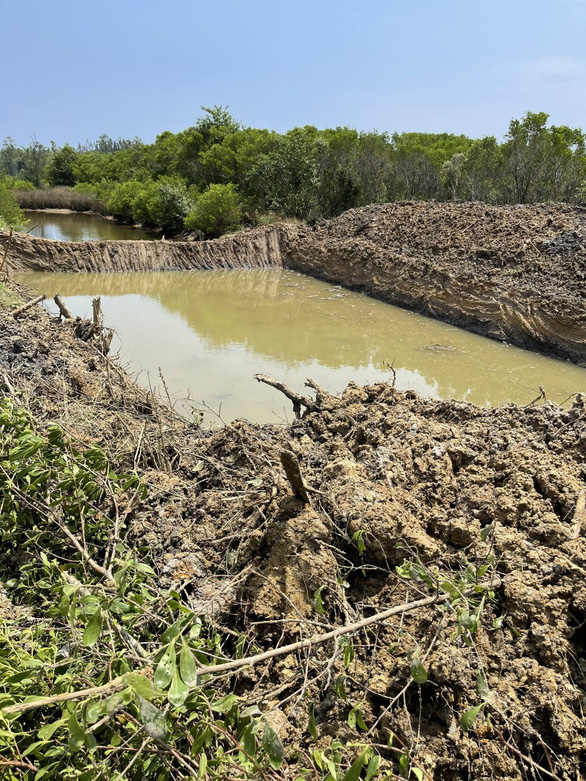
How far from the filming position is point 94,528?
10.6ft

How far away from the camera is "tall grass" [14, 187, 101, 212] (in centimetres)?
4062

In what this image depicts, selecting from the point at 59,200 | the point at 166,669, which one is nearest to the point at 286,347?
the point at 166,669

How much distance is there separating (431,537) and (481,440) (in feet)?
4.67

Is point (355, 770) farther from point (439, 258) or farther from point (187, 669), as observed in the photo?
point (439, 258)

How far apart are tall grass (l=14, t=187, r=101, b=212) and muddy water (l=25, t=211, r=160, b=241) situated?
81cm

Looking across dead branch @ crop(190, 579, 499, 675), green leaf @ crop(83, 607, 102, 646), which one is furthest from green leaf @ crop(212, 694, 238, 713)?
green leaf @ crop(83, 607, 102, 646)

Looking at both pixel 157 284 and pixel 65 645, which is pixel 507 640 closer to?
pixel 65 645

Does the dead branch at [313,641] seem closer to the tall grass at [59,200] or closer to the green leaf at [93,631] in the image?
the green leaf at [93,631]

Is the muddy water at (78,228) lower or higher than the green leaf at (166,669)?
higher

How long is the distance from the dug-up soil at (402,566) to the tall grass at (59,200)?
41841 mm

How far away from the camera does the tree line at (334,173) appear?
21.1m

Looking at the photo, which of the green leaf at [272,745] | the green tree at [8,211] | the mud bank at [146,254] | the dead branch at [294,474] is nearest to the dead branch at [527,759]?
the green leaf at [272,745]

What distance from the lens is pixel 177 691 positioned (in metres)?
1.22

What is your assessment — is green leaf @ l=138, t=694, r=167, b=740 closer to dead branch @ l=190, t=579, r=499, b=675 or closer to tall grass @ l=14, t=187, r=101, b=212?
dead branch @ l=190, t=579, r=499, b=675
